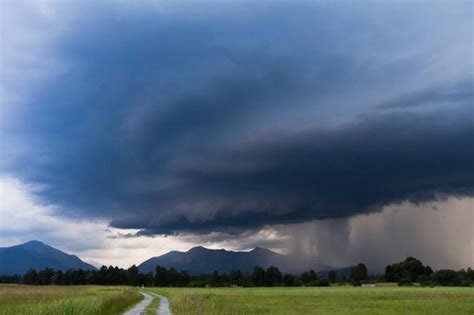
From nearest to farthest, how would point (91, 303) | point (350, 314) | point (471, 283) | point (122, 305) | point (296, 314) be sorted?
point (91, 303)
point (296, 314)
point (350, 314)
point (122, 305)
point (471, 283)

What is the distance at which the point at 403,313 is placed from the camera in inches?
2039

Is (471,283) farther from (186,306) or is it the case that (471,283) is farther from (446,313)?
(186,306)

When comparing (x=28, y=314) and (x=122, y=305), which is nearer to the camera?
(x=28, y=314)

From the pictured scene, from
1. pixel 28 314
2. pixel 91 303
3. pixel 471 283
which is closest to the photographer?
pixel 28 314

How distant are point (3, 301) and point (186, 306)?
19.6 metres

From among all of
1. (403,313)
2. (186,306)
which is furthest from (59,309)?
(403,313)

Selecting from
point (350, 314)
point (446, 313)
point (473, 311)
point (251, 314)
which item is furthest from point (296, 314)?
point (473, 311)

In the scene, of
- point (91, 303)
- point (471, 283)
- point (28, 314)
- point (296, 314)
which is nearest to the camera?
point (28, 314)

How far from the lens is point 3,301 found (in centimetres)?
5109

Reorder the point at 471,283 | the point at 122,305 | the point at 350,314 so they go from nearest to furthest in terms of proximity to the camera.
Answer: the point at 350,314
the point at 122,305
the point at 471,283

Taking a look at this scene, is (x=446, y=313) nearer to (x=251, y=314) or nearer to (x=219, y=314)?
(x=251, y=314)

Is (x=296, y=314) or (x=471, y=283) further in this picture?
(x=471, y=283)

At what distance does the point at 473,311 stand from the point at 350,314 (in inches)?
554

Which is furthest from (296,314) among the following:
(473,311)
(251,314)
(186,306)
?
(473,311)
